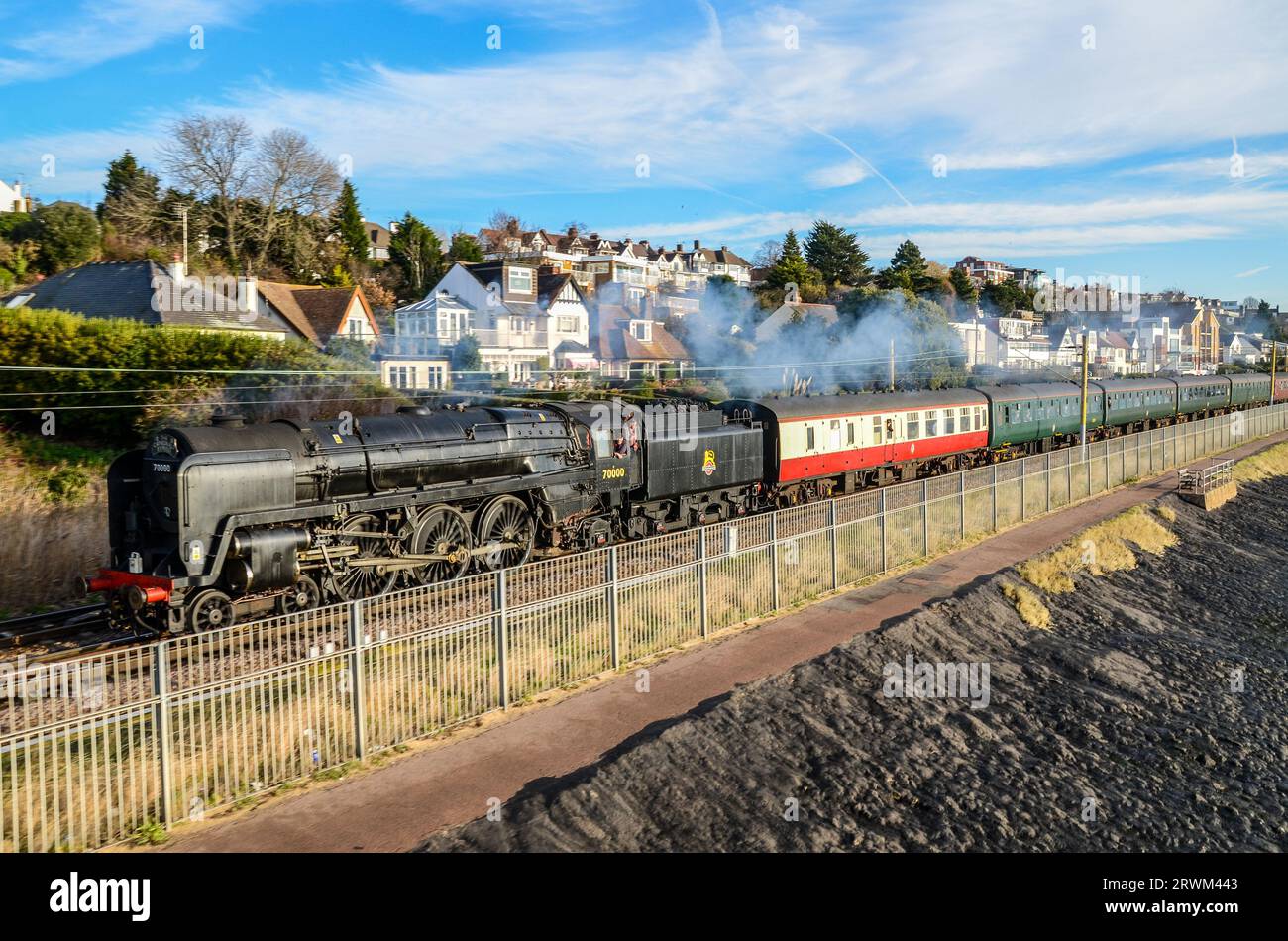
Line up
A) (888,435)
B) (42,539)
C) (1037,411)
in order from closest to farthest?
1. (42,539)
2. (888,435)
3. (1037,411)

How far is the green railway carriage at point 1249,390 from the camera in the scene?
62375 mm

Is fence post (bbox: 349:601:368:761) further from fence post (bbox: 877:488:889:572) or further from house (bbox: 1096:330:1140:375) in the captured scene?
house (bbox: 1096:330:1140:375)

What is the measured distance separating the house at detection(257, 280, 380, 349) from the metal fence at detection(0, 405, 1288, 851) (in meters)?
30.3

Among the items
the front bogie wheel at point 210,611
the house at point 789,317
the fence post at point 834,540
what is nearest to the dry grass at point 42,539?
the front bogie wheel at point 210,611

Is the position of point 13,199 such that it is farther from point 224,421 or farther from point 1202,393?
point 1202,393

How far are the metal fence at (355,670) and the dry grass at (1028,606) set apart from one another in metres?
2.46

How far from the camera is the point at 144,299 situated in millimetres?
32219

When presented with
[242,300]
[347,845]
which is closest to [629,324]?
[242,300]

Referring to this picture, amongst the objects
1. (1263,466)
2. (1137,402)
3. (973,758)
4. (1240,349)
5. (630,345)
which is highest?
(1240,349)

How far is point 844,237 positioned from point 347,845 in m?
98.9

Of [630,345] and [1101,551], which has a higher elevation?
[630,345]

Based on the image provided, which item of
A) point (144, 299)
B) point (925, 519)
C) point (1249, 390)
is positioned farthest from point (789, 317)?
point (925, 519)

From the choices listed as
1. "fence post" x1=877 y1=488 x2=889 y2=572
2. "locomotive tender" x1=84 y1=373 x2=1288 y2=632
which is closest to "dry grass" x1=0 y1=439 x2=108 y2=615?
"locomotive tender" x1=84 y1=373 x2=1288 y2=632

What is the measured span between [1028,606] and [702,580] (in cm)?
798
